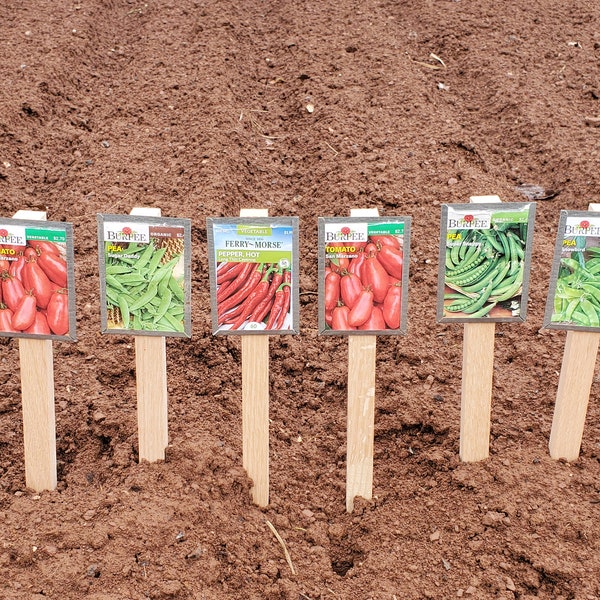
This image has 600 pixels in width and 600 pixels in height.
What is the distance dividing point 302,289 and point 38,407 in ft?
5.60

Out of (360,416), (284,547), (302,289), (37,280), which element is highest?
(37,280)

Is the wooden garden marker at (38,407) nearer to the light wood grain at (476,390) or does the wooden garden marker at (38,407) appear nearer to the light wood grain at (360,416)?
the light wood grain at (360,416)

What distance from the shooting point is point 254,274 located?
98.7 inches

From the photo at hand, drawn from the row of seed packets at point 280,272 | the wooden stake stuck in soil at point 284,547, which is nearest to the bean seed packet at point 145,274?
the row of seed packets at point 280,272

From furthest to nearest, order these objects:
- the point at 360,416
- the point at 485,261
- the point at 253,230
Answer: the point at 360,416
the point at 485,261
the point at 253,230

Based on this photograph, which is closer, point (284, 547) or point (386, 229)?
point (386, 229)

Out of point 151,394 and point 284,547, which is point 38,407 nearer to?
point 151,394

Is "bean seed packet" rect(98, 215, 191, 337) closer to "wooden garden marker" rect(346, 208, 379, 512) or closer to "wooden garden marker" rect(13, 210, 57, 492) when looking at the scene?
"wooden garden marker" rect(13, 210, 57, 492)

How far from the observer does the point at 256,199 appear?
4.82 m

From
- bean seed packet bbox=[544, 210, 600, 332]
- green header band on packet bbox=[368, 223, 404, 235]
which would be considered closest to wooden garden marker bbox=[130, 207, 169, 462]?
green header band on packet bbox=[368, 223, 404, 235]

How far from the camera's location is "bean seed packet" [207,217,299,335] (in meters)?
2.46

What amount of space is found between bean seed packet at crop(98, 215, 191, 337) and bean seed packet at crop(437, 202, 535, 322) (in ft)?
2.80

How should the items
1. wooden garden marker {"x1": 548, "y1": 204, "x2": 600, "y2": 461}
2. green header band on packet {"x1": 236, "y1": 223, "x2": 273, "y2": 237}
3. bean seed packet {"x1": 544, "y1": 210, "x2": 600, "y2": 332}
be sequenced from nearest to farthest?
green header band on packet {"x1": 236, "y1": 223, "x2": 273, "y2": 237} → bean seed packet {"x1": 544, "y1": 210, "x2": 600, "y2": 332} → wooden garden marker {"x1": 548, "y1": 204, "x2": 600, "y2": 461}

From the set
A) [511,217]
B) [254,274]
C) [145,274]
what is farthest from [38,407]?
[511,217]
